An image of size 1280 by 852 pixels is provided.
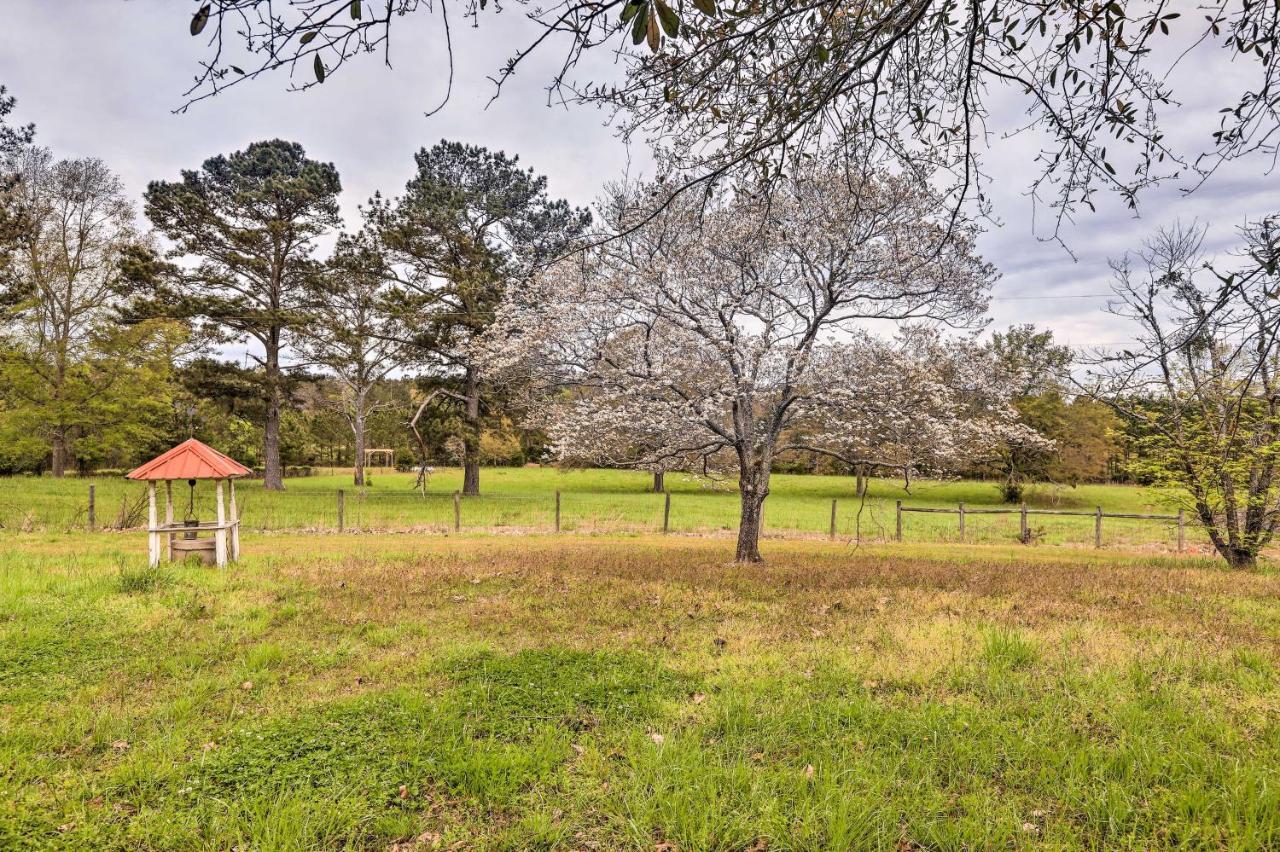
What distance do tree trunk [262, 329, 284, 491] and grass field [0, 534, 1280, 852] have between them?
77.0 ft

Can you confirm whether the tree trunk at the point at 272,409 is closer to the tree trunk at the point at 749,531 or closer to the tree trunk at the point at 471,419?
the tree trunk at the point at 471,419

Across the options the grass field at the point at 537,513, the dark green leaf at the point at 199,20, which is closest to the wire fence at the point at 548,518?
the grass field at the point at 537,513

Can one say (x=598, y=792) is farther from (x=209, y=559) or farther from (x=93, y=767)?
(x=209, y=559)

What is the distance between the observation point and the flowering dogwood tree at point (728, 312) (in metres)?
12.3

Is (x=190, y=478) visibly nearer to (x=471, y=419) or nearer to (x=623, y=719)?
(x=623, y=719)

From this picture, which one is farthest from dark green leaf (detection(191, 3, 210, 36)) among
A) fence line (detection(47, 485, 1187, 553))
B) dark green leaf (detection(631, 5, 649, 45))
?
fence line (detection(47, 485, 1187, 553))

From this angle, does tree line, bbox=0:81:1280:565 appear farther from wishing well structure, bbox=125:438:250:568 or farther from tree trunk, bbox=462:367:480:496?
wishing well structure, bbox=125:438:250:568

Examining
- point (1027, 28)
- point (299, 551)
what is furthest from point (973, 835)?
point (299, 551)

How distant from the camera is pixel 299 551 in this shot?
13.8 meters

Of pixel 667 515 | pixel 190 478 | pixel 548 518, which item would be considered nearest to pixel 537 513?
pixel 548 518

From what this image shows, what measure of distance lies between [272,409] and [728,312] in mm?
26548

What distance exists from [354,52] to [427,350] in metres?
27.9

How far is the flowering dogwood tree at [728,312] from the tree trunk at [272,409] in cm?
2189

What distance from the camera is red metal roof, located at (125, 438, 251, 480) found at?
34.3 ft
